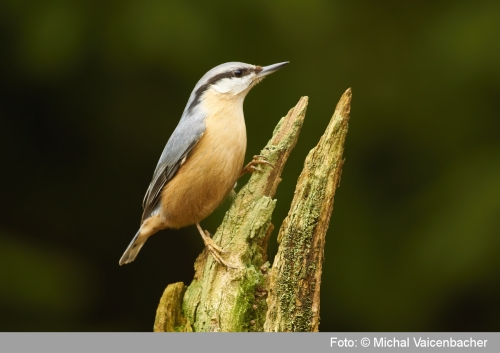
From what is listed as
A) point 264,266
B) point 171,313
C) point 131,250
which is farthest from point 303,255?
point 131,250

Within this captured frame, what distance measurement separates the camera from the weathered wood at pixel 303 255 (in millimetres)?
2871

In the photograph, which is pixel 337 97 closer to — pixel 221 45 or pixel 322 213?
pixel 221 45

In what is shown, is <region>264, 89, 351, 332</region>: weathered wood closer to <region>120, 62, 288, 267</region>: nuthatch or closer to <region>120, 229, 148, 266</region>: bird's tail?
<region>120, 62, 288, 267</region>: nuthatch

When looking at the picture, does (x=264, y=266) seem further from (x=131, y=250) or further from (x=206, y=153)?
(x=131, y=250)

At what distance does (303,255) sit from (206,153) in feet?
2.71

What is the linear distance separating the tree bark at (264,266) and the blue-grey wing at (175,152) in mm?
373

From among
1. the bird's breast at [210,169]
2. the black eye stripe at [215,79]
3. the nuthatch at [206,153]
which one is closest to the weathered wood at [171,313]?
the nuthatch at [206,153]

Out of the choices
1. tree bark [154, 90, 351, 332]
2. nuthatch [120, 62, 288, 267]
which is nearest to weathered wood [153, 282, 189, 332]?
tree bark [154, 90, 351, 332]

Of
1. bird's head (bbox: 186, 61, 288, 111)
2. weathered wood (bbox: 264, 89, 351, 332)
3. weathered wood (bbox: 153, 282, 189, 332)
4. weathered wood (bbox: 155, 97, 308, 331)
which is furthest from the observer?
bird's head (bbox: 186, 61, 288, 111)

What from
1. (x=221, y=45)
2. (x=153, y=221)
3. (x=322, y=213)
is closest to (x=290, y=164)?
(x=221, y=45)

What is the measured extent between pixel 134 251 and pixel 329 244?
1400 millimetres

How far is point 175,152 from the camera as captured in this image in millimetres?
3518

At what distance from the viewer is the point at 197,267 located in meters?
3.32

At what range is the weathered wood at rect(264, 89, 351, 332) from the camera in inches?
113
